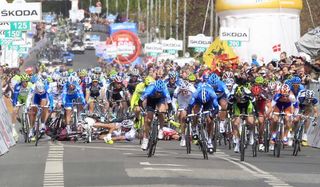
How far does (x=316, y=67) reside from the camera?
3133cm

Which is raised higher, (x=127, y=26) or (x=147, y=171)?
(x=127, y=26)

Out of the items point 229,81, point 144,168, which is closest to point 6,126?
point 229,81

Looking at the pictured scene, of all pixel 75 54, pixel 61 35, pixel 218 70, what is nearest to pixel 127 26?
pixel 218 70

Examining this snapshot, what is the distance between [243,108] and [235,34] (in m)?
19.1

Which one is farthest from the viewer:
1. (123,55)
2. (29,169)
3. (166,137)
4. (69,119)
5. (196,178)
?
(123,55)

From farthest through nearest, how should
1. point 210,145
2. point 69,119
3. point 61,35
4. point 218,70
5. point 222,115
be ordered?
point 61,35
point 218,70
point 69,119
point 222,115
point 210,145

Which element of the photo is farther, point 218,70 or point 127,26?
point 127,26

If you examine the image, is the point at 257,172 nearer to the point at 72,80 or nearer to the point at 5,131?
the point at 5,131

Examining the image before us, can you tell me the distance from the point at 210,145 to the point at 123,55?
36.0 metres

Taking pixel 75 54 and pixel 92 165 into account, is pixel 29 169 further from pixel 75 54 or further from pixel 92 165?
pixel 75 54

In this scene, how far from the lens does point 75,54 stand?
14775cm

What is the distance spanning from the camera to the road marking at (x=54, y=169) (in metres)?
16.9

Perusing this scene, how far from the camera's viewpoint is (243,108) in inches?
938

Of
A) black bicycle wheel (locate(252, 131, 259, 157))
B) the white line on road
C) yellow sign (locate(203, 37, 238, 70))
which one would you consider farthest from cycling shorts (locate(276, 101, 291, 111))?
yellow sign (locate(203, 37, 238, 70))
